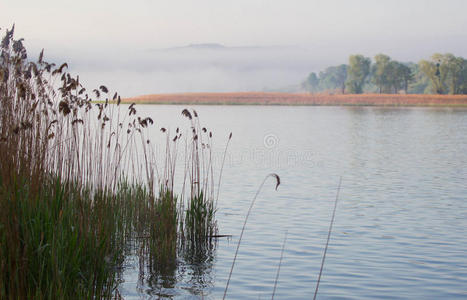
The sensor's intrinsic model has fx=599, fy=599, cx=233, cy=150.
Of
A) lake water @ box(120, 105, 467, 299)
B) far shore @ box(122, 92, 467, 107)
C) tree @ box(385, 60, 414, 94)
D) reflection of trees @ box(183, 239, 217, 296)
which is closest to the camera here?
reflection of trees @ box(183, 239, 217, 296)

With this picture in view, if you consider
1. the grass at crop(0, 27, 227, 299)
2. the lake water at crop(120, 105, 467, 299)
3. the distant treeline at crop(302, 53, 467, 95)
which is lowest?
the lake water at crop(120, 105, 467, 299)

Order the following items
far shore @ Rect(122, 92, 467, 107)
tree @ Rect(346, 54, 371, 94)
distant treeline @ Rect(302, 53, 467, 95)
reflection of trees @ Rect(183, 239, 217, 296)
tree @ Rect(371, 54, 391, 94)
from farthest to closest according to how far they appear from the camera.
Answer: tree @ Rect(346, 54, 371, 94)
tree @ Rect(371, 54, 391, 94)
distant treeline @ Rect(302, 53, 467, 95)
far shore @ Rect(122, 92, 467, 107)
reflection of trees @ Rect(183, 239, 217, 296)

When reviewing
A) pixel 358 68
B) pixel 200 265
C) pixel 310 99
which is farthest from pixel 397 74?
pixel 200 265

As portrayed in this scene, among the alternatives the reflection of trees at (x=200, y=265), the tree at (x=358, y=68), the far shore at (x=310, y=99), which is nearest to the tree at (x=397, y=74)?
the tree at (x=358, y=68)

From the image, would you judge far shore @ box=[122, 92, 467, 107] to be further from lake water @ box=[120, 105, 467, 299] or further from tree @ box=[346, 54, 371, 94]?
lake water @ box=[120, 105, 467, 299]

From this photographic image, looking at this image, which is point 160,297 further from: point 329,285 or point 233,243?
point 233,243

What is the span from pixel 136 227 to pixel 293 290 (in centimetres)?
268

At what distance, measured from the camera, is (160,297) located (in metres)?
6.54

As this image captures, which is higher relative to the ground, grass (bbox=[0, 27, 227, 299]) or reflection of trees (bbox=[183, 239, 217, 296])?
grass (bbox=[0, 27, 227, 299])

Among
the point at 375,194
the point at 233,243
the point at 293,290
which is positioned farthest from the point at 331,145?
the point at 293,290

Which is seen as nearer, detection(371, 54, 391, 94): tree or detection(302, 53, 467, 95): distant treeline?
detection(302, 53, 467, 95): distant treeline

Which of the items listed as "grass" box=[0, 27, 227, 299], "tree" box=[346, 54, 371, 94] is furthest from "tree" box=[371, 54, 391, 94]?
"grass" box=[0, 27, 227, 299]

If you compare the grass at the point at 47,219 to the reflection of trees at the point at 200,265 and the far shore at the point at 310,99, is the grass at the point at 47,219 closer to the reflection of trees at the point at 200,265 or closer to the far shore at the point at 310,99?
the reflection of trees at the point at 200,265

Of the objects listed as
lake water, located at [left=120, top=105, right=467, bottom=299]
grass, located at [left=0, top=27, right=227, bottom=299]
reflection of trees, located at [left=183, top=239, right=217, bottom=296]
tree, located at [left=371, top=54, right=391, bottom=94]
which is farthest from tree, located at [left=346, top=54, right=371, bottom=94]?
grass, located at [left=0, top=27, right=227, bottom=299]
